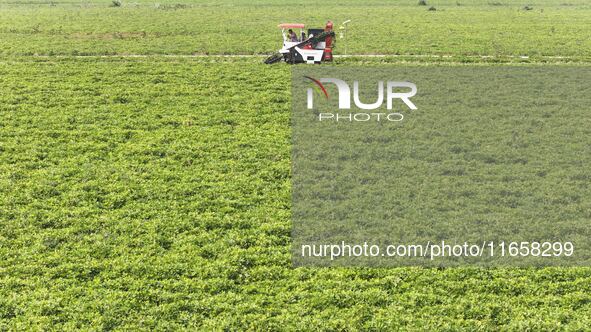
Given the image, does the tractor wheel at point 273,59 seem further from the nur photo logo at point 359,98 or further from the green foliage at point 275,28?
the nur photo logo at point 359,98

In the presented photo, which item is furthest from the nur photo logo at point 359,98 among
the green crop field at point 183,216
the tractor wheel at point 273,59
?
the tractor wheel at point 273,59

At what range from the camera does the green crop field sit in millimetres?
12641

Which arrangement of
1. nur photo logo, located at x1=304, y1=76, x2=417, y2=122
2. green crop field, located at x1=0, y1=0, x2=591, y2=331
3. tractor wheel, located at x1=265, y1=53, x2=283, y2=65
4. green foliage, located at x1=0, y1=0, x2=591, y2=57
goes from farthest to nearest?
green foliage, located at x1=0, y1=0, x2=591, y2=57 < tractor wheel, located at x1=265, y1=53, x2=283, y2=65 < nur photo logo, located at x1=304, y1=76, x2=417, y2=122 < green crop field, located at x1=0, y1=0, x2=591, y2=331

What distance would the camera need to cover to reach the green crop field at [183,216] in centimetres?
1264

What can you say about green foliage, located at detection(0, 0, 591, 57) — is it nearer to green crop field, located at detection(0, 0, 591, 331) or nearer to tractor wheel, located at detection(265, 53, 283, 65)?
green crop field, located at detection(0, 0, 591, 331)

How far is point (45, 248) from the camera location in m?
15.1

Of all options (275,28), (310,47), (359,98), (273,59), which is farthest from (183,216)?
(275,28)

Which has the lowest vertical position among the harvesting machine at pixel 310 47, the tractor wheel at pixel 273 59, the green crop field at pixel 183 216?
the green crop field at pixel 183 216

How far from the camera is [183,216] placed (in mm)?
16797

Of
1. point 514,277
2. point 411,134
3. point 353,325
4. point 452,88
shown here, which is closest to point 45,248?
point 353,325

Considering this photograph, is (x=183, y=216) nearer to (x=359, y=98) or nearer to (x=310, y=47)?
(x=359, y=98)

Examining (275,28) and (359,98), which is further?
(275,28)

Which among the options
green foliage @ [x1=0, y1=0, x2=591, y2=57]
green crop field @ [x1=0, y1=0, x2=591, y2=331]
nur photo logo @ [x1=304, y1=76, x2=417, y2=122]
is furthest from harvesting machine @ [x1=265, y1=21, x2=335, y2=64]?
green foliage @ [x1=0, y1=0, x2=591, y2=57]

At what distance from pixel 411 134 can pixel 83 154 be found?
1387cm
